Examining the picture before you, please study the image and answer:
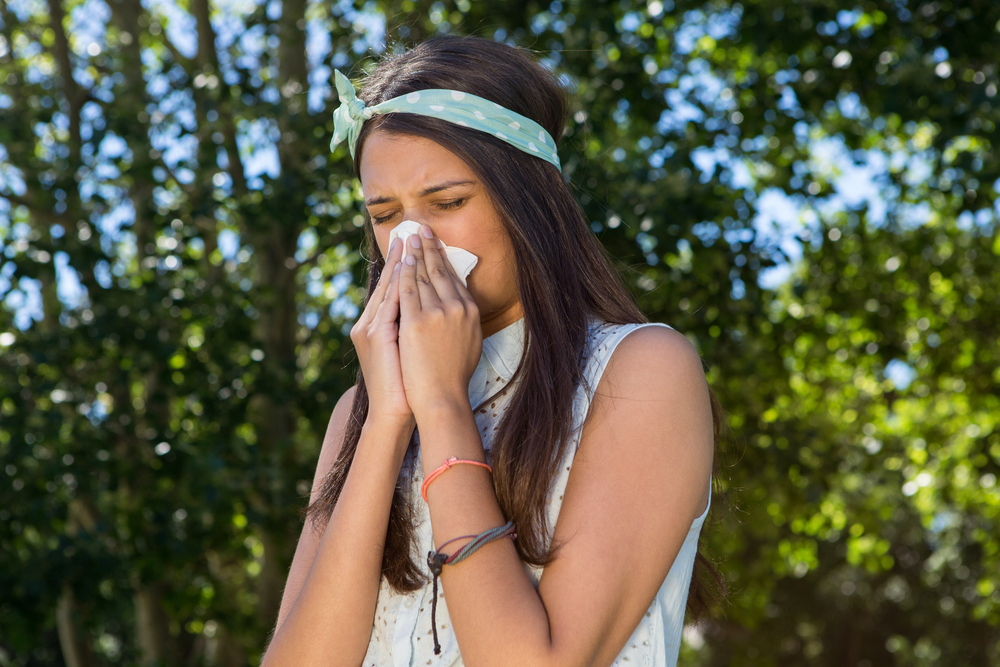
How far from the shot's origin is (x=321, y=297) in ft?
21.5

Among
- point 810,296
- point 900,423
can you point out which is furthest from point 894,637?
point 810,296

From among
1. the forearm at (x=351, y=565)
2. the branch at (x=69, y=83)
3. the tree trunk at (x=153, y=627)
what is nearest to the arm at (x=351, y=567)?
the forearm at (x=351, y=565)

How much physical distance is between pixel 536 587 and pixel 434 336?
425mm

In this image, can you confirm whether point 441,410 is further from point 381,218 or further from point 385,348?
point 381,218

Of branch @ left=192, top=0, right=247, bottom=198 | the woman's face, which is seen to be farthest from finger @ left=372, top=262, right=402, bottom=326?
branch @ left=192, top=0, right=247, bottom=198

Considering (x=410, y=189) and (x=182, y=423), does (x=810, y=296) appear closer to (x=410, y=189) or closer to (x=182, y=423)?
(x=182, y=423)

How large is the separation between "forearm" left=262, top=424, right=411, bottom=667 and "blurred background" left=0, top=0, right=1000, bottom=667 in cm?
160

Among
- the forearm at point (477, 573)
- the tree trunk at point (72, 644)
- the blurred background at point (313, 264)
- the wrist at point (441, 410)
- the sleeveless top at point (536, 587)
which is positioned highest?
the wrist at point (441, 410)

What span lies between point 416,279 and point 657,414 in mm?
466

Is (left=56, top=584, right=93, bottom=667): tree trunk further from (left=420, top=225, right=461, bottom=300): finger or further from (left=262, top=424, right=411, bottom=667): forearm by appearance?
(left=420, top=225, right=461, bottom=300): finger

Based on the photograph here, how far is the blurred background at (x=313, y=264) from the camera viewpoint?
4367mm

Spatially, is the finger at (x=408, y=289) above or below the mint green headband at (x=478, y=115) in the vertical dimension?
below

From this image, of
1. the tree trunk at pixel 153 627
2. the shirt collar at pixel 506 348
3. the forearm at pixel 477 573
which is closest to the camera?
the forearm at pixel 477 573

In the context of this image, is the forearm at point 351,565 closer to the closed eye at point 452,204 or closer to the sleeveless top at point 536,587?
the sleeveless top at point 536,587
